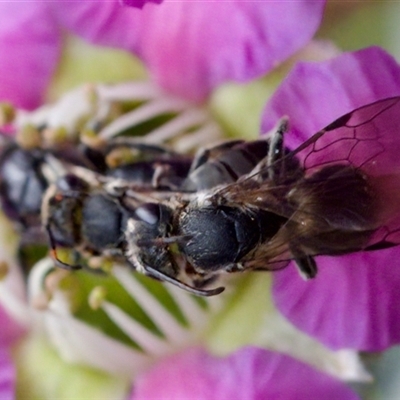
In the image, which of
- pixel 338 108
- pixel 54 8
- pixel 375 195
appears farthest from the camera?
pixel 54 8

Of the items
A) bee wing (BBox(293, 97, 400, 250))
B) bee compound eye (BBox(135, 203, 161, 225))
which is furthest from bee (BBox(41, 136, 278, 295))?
bee wing (BBox(293, 97, 400, 250))

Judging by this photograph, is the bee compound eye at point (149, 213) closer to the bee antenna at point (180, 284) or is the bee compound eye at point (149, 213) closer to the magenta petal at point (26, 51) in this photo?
the bee antenna at point (180, 284)

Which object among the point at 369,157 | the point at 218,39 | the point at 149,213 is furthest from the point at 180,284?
the point at 218,39

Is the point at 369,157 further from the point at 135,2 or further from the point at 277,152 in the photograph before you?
the point at 135,2

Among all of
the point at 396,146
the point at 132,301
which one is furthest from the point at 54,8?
the point at 396,146

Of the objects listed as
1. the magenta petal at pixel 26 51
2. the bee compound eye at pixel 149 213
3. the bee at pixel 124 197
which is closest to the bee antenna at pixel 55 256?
the bee at pixel 124 197

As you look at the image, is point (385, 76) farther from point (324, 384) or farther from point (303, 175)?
point (324, 384)

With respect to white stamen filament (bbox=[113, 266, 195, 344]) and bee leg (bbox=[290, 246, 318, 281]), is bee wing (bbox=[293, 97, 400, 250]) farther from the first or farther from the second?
white stamen filament (bbox=[113, 266, 195, 344])
